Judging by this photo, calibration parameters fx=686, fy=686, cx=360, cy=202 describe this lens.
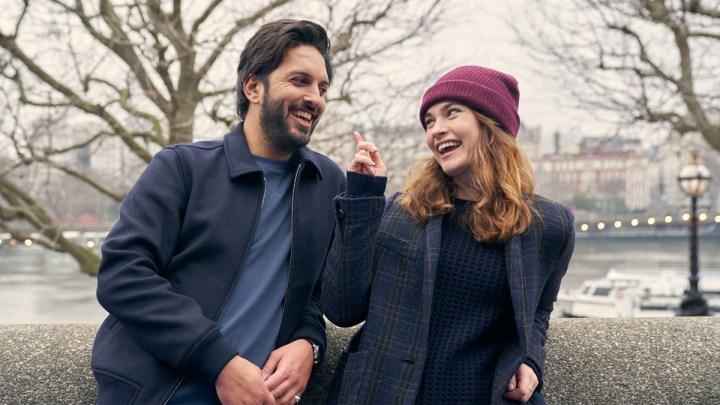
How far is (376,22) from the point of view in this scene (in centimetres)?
888

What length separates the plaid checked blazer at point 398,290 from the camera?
197cm

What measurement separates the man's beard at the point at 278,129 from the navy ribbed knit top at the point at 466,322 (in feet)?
1.78

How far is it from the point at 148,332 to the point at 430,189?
0.96 m

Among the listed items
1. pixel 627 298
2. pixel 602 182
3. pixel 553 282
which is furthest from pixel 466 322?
pixel 602 182

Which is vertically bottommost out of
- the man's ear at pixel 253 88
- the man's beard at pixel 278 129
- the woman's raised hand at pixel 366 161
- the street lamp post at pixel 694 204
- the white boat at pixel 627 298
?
the white boat at pixel 627 298

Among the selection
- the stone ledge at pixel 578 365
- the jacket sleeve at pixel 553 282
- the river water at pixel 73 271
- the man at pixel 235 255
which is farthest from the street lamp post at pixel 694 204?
the man at pixel 235 255

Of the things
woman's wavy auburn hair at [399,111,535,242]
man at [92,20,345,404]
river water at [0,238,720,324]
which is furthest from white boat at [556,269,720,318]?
man at [92,20,345,404]

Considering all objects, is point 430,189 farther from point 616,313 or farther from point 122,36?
point 616,313

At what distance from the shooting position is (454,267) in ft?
6.76

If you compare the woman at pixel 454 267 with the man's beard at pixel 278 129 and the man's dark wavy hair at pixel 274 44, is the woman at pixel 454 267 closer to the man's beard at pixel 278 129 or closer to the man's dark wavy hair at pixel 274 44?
the man's beard at pixel 278 129

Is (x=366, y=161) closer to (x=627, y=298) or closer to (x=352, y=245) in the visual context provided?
(x=352, y=245)

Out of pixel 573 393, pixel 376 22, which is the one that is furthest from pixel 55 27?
pixel 573 393

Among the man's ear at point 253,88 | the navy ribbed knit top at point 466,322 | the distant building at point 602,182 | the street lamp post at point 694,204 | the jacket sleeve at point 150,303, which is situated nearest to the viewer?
the jacket sleeve at point 150,303

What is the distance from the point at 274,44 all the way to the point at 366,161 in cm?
46
